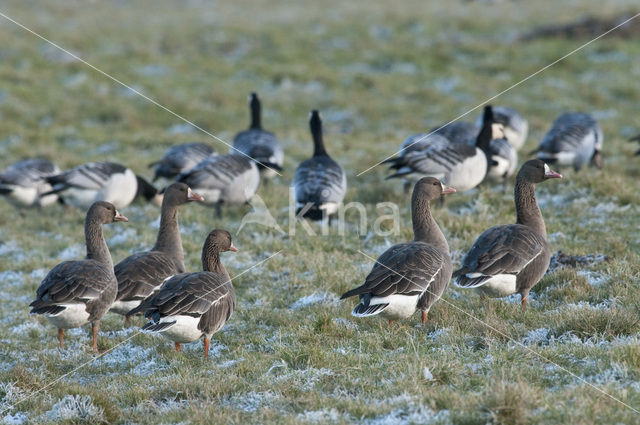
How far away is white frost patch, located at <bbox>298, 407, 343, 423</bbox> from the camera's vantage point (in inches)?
230

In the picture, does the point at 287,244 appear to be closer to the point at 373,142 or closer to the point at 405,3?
the point at 373,142

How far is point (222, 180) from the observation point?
13.8 m

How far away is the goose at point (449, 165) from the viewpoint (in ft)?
44.2

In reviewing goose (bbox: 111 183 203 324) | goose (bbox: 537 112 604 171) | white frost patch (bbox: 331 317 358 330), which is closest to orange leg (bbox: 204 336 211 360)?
goose (bbox: 111 183 203 324)

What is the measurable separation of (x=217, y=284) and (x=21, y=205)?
30.1ft

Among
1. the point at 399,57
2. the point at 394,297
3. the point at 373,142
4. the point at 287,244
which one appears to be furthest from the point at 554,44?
the point at 394,297

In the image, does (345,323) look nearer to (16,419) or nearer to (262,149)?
(16,419)

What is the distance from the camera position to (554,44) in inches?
1176

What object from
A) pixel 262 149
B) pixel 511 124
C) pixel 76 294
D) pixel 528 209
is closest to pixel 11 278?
pixel 76 294

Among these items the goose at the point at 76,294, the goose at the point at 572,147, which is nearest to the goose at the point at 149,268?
the goose at the point at 76,294

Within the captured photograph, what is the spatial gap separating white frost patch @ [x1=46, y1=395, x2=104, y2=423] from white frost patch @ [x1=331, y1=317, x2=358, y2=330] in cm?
312

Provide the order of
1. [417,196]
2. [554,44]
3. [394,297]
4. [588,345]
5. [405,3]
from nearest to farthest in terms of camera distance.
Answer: [588,345] → [394,297] → [417,196] → [554,44] → [405,3]

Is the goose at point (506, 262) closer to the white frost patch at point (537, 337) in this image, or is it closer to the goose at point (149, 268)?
the white frost patch at point (537, 337)

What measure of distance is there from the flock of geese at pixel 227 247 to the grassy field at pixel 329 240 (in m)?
0.46
